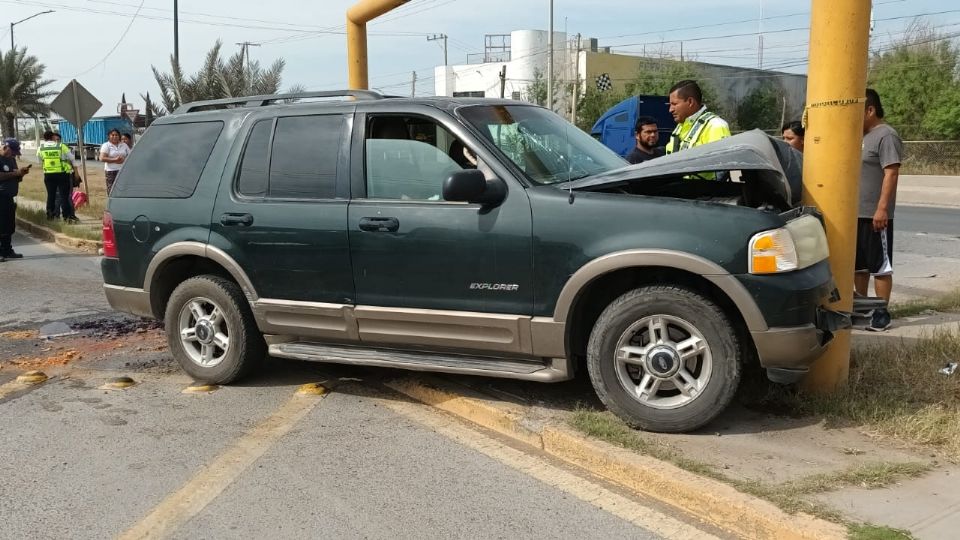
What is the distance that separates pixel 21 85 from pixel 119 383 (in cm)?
4462

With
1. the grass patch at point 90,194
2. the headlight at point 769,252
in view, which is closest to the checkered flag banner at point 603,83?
the grass patch at point 90,194

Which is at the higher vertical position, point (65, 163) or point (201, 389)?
point (65, 163)

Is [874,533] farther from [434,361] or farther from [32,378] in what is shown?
[32,378]

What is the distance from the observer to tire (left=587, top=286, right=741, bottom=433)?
426 centimetres

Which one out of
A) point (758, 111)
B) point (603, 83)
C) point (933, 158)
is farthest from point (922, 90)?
point (758, 111)

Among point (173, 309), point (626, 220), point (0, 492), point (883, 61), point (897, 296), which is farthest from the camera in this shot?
point (883, 61)

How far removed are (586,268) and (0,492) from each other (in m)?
3.13

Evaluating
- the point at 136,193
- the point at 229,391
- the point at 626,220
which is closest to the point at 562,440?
the point at 626,220

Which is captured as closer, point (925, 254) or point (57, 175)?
point (925, 254)

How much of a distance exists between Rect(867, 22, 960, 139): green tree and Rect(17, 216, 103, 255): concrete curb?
1218 inches

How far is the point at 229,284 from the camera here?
570 centimetres

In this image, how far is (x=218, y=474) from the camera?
429 centimetres

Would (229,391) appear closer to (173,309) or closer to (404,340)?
(173,309)

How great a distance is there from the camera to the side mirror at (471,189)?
4539mm
